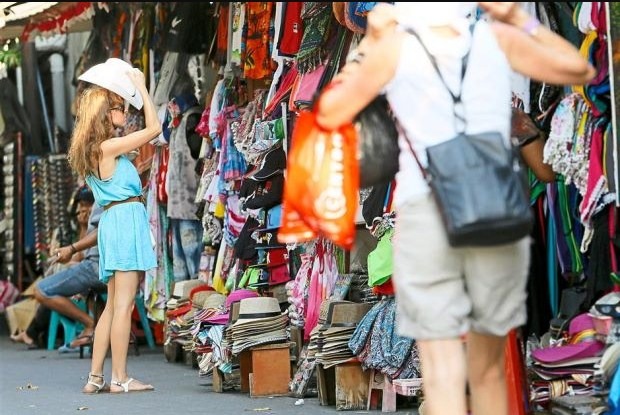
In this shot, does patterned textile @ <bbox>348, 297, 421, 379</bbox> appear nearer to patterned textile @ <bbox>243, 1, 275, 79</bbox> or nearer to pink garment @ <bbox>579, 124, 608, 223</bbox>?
pink garment @ <bbox>579, 124, 608, 223</bbox>

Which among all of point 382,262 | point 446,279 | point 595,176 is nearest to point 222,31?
point 382,262

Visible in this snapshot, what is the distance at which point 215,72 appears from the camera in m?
11.4

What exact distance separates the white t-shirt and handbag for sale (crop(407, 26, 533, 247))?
0.05 m

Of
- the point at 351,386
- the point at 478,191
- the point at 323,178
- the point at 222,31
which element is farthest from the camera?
the point at 222,31

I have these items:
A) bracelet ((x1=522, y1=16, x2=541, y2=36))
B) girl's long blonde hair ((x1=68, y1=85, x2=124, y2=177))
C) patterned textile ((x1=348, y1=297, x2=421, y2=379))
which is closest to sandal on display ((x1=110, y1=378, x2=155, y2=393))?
girl's long blonde hair ((x1=68, y1=85, x2=124, y2=177))

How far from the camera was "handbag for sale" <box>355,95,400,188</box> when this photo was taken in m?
4.51

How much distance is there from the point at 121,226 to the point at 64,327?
4.59 metres

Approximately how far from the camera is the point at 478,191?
422 cm

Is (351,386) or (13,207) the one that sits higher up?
(13,207)

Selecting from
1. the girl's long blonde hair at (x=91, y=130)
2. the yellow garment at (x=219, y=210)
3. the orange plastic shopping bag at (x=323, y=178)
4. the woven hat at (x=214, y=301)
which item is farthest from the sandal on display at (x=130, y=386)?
the orange plastic shopping bag at (x=323, y=178)

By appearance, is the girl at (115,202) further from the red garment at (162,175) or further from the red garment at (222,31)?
the red garment at (162,175)

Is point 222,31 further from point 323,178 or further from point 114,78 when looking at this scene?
point 323,178

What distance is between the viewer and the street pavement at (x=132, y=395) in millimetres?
7844

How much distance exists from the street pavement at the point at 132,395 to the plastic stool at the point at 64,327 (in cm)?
78
